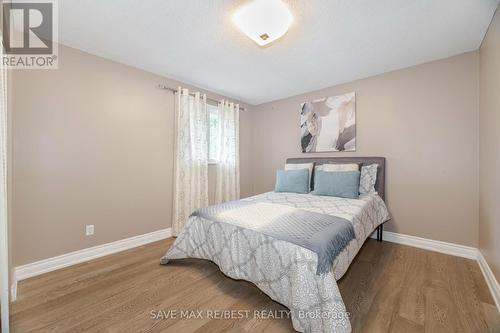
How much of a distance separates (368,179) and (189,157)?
2.56 metres

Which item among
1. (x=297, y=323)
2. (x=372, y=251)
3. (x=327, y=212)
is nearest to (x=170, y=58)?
(x=327, y=212)

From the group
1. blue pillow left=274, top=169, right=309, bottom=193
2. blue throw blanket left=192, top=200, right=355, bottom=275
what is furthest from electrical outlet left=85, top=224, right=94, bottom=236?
blue pillow left=274, top=169, right=309, bottom=193

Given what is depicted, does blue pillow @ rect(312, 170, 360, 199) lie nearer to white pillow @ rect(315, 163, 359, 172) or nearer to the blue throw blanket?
white pillow @ rect(315, 163, 359, 172)

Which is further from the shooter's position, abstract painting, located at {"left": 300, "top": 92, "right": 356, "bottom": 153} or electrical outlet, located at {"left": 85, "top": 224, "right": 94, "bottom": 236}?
abstract painting, located at {"left": 300, "top": 92, "right": 356, "bottom": 153}

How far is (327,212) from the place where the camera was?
1.96 metres

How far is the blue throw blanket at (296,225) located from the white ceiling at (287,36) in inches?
67.2

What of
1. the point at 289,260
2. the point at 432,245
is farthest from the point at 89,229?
the point at 432,245

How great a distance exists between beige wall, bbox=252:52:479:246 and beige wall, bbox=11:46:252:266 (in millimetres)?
2882

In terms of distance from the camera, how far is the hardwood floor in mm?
1364

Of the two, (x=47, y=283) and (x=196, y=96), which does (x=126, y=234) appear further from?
(x=196, y=96)

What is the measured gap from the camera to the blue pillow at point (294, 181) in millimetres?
3078

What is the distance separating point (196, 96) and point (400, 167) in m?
3.05

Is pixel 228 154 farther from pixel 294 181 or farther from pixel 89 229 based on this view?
pixel 89 229

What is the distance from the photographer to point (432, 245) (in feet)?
8.19
